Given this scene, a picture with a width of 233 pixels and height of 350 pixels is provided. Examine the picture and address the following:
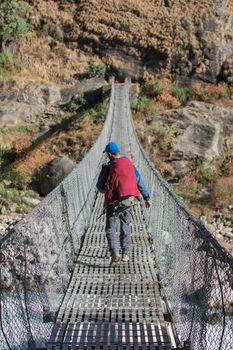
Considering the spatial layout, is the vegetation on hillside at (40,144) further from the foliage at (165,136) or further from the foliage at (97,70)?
the foliage at (97,70)

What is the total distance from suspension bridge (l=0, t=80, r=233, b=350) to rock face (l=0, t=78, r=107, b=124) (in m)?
12.8

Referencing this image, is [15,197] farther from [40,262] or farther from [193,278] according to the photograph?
[193,278]

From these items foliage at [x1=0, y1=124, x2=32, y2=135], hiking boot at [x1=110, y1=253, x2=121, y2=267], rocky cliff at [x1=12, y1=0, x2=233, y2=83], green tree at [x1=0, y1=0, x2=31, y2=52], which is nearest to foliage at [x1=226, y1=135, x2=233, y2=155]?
rocky cliff at [x1=12, y1=0, x2=233, y2=83]

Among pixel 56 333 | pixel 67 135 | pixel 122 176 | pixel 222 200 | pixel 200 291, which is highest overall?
pixel 122 176

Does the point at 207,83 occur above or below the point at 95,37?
below

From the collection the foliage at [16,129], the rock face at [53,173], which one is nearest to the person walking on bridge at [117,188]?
the rock face at [53,173]

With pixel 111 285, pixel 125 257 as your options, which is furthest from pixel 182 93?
pixel 111 285

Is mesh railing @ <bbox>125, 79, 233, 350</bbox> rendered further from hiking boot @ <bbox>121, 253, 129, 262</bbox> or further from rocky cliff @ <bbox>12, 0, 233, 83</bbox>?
rocky cliff @ <bbox>12, 0, 233, 83</bbox>

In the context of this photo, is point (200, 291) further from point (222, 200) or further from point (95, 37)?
point (95, 37)

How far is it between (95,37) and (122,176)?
63.3 feet

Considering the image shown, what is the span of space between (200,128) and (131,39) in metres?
7.91

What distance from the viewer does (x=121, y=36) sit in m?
22.9

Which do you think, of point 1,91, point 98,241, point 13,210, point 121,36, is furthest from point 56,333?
point 121,36

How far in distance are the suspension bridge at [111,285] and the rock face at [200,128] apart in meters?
9.49
